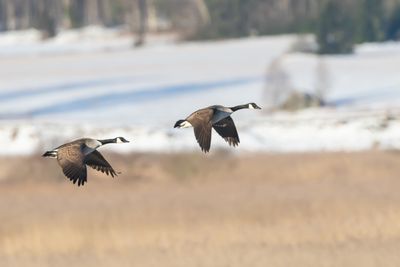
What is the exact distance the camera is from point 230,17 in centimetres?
6450

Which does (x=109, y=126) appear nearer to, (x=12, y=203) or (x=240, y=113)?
(x=240, y=113)

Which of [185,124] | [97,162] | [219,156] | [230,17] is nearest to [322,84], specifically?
[219,156]

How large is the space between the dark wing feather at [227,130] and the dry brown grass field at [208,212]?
14655 millimetres

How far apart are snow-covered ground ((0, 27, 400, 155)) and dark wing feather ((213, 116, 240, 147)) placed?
76.0 ft

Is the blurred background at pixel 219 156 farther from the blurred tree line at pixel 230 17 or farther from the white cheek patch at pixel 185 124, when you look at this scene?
the white cheek patch at pixel 185 124

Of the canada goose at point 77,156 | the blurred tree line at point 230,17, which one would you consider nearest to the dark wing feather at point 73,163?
the canada goose at point 77,156

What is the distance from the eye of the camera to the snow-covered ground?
100 feet

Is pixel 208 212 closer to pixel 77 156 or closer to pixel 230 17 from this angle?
pixel 77 156

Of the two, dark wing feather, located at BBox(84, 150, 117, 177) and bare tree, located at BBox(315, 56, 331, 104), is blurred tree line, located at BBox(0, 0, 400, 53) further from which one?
dark wing feather, located at BBox(84, 150, 117, 177)

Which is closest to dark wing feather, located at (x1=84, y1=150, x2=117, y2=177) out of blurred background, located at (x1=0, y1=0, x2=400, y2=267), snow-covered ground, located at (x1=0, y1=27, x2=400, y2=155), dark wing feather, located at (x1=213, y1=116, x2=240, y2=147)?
dark wing feather, located at (x1=213, y1=116, x2=240, y2=147)

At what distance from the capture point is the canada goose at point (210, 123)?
3.83m

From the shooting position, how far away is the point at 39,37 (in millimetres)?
73312

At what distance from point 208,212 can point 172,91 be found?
2315cm

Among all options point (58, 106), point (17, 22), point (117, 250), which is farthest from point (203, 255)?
point (17, 22)
